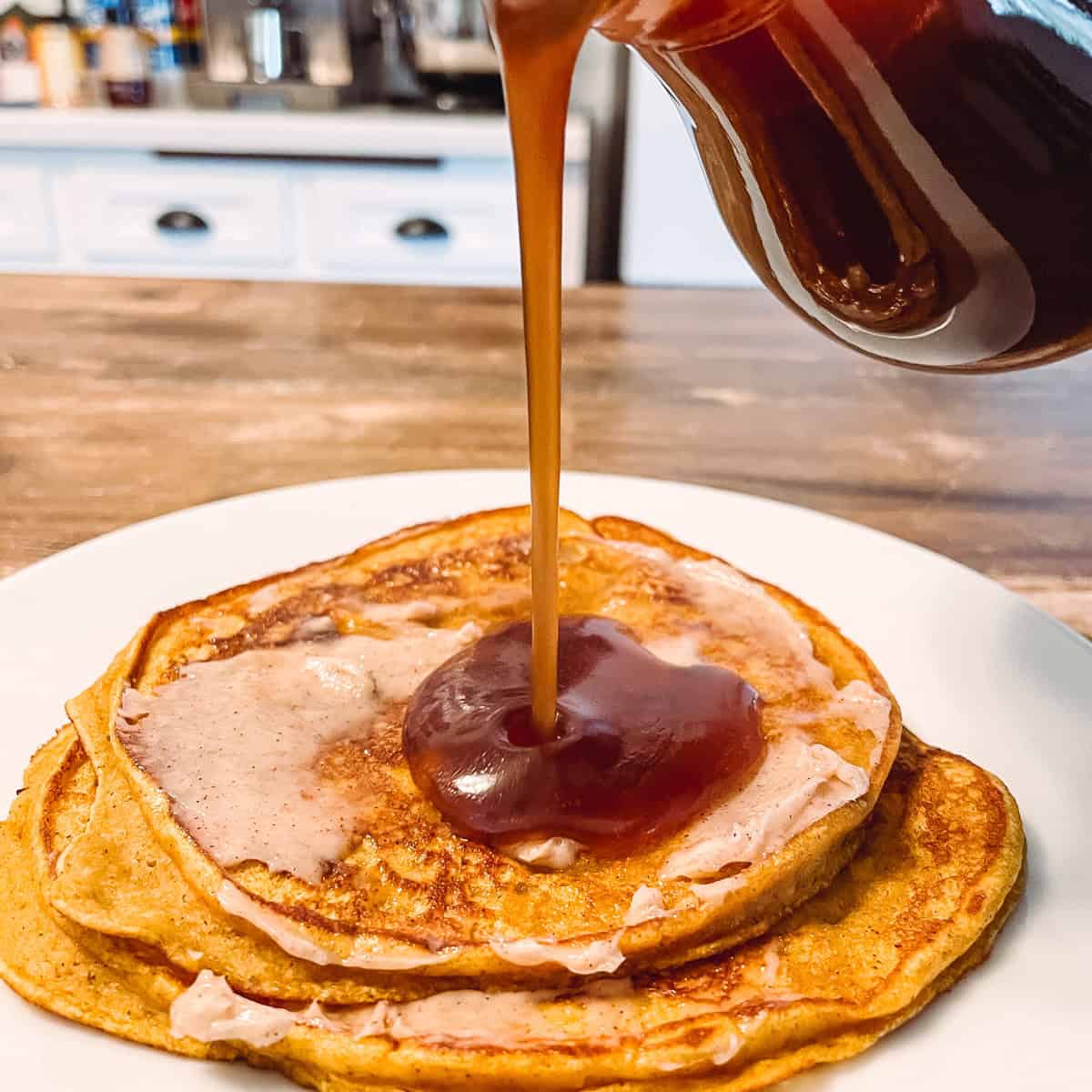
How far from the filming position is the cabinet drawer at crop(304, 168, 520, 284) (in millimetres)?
4348

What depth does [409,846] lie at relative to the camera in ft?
3.12

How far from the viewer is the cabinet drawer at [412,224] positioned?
4.35 meters

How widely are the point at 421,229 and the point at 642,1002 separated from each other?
12.9ft

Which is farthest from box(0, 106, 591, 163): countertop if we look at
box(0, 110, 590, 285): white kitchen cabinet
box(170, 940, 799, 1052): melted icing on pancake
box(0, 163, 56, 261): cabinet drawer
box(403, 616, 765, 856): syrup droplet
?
box(170, 940, 799, 1052): melted icing on pancake

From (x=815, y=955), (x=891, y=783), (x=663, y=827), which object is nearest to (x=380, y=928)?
(x=663, y=827)

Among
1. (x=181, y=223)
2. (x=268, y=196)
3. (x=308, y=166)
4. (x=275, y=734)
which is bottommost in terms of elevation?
(x=181, y=223)

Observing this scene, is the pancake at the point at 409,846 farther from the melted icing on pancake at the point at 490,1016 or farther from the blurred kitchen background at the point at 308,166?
the blurred kitchen background at the point at 308,166

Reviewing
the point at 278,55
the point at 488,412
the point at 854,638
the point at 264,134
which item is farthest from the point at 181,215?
the point at 854,638

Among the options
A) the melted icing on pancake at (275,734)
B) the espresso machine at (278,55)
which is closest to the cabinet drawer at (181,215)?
the espresso machine at (278,55)

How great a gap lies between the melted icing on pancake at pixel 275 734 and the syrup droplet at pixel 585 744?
0.24ft

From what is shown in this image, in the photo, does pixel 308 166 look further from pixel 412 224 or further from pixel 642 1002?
pixel 642 1002

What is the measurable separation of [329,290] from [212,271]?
6.34 feet

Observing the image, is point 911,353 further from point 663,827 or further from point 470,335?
point 470,335

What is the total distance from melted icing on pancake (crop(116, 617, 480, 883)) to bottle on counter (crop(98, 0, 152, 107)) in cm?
458
